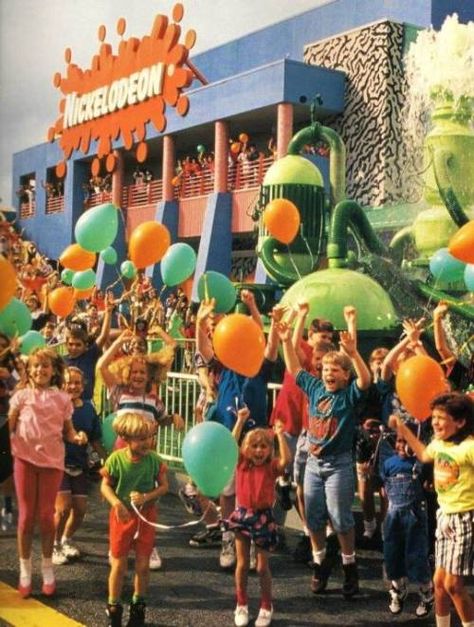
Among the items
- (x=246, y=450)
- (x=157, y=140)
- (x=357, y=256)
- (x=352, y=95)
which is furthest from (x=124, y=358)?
(x=157, y=140)

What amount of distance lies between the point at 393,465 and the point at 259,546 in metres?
0.82

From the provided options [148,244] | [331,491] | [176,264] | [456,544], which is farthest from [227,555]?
[176,264]

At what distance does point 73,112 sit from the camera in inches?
939

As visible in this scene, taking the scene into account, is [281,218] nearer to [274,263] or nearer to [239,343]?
[274,263]

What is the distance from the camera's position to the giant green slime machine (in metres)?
7.36

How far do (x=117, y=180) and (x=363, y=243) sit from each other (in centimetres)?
1662

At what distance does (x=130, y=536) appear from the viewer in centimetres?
404

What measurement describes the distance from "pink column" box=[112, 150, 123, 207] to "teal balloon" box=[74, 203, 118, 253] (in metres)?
18.2

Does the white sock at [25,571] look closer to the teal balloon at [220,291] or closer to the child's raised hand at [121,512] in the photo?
the child's raised hand at [121,512]

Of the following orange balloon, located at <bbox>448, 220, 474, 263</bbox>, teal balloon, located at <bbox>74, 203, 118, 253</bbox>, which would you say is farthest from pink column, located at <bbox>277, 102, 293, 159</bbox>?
orange balloon, located at <bbox>448, 220, 474, 263</bbox>

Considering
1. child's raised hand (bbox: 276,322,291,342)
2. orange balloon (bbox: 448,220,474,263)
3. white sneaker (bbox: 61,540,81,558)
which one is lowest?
white sneaker (bbox: 61,540,81,558)

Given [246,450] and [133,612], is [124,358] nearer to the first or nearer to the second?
[246,450]

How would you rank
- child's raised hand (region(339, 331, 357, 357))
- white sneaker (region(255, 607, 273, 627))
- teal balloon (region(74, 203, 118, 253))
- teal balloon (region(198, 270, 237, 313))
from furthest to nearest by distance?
teal balloon (region(74, 203, 118, 253)) < teal balloon (region(198, 270, 237, 313)) < child's raised hand (region(339, 331, 357, 357)) < white sneaker (region(255, 607, 273, 627))

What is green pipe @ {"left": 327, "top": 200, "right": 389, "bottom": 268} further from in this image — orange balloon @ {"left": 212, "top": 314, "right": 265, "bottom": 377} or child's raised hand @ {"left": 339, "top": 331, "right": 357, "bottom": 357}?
child's raised hand @ {"left": 339, "top": 331, "right": 357, "bottom": 357}
